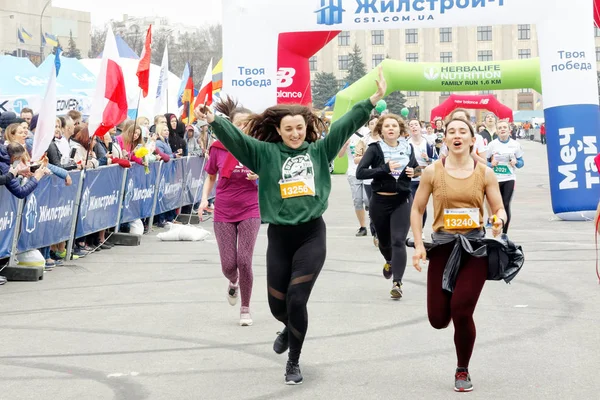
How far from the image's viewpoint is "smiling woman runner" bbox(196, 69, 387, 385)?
6684 millimetres

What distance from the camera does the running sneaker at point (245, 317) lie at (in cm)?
862

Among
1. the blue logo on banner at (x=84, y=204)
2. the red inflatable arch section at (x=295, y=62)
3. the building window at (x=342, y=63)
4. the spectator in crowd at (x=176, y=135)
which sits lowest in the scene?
the blue logo on banner at (x=84, y=204)

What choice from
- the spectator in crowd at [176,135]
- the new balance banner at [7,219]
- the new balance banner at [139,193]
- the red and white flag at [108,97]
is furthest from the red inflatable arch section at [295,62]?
the new balance banner at [7,219]

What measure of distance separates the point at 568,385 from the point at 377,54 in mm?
115966

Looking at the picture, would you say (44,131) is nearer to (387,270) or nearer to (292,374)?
(387,270)

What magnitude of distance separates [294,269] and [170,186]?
11.4m

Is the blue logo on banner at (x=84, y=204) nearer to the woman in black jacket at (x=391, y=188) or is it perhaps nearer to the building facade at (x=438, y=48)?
the woman in black jacket at (x=391, y=188)

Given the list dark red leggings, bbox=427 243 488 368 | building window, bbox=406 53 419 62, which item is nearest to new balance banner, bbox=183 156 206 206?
dark red leggings, bbox=427 243 488 368

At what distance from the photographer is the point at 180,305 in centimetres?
977

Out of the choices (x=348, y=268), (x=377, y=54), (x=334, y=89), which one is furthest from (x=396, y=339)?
(x=377, y=54)

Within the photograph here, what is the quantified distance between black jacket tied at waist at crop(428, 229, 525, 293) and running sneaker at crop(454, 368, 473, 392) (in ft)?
1.55

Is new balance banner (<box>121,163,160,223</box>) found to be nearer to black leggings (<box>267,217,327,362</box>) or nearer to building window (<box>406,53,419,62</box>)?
black leggings (<box>267,217,327,362</box>)

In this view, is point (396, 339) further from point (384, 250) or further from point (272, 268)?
point (384, 250)

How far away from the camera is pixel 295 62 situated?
21359 mm
